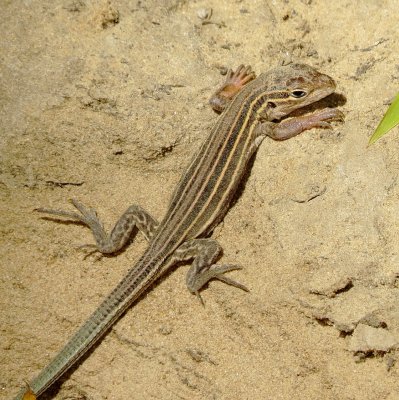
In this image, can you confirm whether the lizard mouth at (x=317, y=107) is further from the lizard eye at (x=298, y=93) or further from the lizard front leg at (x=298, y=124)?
the lizard eye at (x=298, y=93)

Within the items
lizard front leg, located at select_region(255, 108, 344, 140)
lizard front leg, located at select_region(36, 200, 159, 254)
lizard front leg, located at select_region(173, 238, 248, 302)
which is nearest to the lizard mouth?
lizard front leg, located at select_region(255, 108, 344, 140)

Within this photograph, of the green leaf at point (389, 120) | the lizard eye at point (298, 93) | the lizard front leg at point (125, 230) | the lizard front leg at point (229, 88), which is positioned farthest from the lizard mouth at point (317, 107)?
the lizard front leg at point (125, 230)

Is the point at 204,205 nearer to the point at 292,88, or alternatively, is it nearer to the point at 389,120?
the point at 292,88

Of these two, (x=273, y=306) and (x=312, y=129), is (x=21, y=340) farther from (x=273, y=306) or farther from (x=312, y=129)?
(x=312, y=129)

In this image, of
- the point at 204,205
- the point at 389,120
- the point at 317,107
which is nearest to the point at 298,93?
the point at 317,107

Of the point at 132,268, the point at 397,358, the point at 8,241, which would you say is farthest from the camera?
the point at 8,241

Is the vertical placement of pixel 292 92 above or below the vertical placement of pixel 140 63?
below

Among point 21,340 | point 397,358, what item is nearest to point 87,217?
point 21,340

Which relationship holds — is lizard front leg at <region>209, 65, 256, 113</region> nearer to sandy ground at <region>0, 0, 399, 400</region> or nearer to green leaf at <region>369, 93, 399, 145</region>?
sandy ground at <region>0, 0, 399, 400</region>
